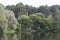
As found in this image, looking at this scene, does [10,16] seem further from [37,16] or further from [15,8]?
[15,8]

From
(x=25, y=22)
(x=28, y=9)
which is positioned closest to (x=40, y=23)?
(x=25, y=22)

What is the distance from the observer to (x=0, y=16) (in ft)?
80.6

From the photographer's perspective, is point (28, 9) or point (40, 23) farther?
point (28, 9)

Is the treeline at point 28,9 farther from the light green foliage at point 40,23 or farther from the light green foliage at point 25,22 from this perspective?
the light green foliage at point 25,22

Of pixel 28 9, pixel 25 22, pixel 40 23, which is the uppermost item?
pixel 28 9

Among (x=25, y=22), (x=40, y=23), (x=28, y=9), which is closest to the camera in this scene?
(x=25, y=22)

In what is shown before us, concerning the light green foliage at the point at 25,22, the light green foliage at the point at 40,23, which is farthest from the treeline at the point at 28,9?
the light green foliage at the point at 25,22

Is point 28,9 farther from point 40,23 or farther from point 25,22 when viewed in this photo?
point 25,22

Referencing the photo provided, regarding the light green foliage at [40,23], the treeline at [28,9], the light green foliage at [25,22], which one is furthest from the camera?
the treeline at [28,9]

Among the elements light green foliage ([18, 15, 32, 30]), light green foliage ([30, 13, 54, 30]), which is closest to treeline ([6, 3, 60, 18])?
light green foliage ([30, 13, 54, 30])

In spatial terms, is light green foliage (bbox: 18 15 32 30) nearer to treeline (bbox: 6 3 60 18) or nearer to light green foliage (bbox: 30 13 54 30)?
light green foliage (bbox: 30 13 54 30)

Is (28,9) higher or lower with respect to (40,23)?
higher

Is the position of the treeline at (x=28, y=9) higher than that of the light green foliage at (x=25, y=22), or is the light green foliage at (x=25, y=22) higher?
the treeline at (x=28, y=9)

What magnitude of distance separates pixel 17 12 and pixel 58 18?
2054 centimetres
